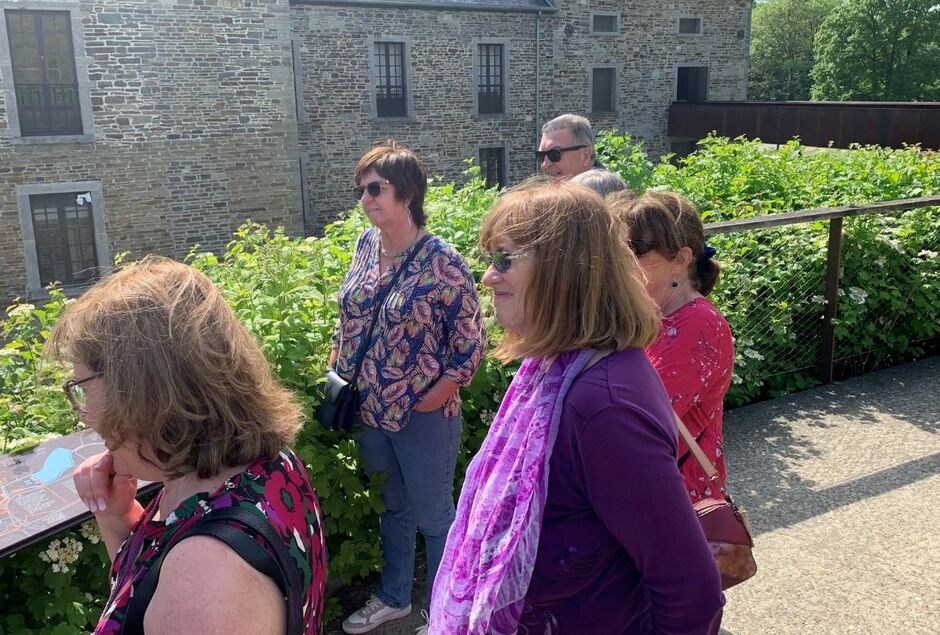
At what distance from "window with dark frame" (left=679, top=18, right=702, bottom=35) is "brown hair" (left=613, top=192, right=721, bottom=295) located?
28.1 m

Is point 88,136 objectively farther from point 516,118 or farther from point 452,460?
point 452,460

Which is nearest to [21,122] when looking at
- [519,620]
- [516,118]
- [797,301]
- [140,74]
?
[140,74]

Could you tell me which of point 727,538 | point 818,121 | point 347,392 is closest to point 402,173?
point 347,392

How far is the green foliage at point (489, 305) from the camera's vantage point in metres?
2.61

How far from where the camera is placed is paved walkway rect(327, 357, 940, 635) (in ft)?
10.1

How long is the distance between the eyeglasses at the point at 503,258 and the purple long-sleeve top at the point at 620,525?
10.5 inches

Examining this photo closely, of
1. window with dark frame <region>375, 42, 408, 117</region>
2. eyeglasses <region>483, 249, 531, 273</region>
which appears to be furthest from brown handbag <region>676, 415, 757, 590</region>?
window with dark frame <region>375, 42, 408, 117</region>

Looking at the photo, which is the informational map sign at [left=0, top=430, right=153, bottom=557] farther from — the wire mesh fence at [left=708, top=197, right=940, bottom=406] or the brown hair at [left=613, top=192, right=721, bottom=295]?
the wire mesh fence at [left=708, top=197, right=940, bottom=406]

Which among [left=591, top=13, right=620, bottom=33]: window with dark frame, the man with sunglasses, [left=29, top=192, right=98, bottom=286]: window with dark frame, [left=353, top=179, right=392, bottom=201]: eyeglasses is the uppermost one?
[left=591, top=13, right=620, bottom=33]: window with dark frame

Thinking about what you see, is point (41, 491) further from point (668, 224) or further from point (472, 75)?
point (472, 75)

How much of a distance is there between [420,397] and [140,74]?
17.0 m

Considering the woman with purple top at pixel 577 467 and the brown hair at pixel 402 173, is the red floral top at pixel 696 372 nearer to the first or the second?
the woman with purple top at pixel 577 467

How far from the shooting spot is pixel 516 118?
24.8m

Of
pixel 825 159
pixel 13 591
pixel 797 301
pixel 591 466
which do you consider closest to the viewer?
pixel 591 466
